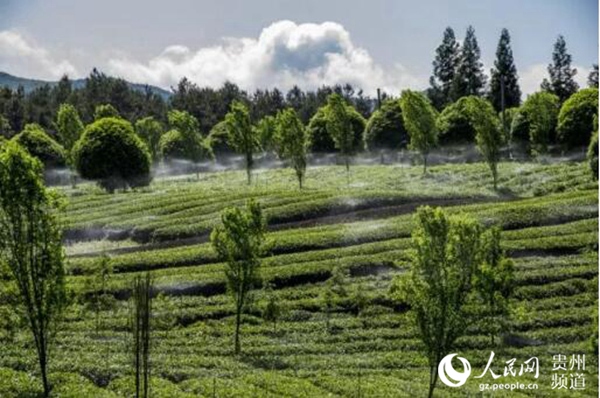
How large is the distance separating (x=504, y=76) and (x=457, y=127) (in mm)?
45056

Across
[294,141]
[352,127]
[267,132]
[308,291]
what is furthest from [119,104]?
[308,291]

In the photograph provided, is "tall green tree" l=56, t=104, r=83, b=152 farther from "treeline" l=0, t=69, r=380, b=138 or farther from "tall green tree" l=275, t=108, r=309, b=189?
"treeline" l=0, t=69, r=380, b=138

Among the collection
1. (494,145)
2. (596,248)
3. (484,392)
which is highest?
(494,145)

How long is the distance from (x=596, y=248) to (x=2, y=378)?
133 ft

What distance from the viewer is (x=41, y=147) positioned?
335ft

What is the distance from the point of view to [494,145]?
78.1 m

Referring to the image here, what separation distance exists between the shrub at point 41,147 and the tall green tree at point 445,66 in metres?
74.7

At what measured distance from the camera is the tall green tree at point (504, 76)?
465ft

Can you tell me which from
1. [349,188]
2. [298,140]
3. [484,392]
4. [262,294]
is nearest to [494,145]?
[349,188]

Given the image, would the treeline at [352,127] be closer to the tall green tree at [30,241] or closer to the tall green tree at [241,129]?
the tall green tree at [241,129]

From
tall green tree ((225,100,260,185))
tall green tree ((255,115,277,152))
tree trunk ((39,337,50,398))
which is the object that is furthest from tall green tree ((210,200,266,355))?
tall green tree ((255,115,277,152))

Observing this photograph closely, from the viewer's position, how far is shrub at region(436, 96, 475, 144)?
10338 centimetres

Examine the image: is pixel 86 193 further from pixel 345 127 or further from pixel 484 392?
pixel 484 392

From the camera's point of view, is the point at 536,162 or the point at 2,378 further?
the point at 536,162
